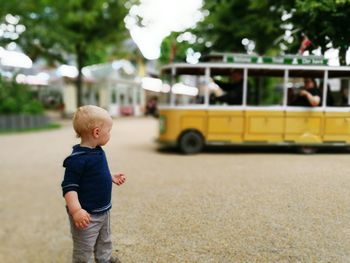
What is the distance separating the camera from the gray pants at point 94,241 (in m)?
1.67

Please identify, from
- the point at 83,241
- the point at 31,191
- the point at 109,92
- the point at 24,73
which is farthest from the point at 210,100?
the point at 24,73

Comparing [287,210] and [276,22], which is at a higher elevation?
[276,22]

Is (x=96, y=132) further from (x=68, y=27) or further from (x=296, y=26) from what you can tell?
(x=68, y=27)

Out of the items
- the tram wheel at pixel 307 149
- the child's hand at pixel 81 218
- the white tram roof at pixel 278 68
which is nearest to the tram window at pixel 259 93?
the white tram roof at pixel 278 68

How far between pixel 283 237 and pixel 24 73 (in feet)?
41.0

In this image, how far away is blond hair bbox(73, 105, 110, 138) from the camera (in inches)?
57.8

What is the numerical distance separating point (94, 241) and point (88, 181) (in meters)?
0.29

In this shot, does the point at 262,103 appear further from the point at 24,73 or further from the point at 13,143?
the point at 24,73

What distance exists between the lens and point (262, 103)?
9.65 feet

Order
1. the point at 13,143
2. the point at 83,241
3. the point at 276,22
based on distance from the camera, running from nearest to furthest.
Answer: the point at 83,241, the point at 276,22, the point at 13,143

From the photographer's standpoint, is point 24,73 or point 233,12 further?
point 24,73

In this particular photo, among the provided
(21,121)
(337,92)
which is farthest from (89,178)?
(21,121)

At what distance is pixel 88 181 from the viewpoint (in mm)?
1594

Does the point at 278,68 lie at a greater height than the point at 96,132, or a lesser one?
greater
